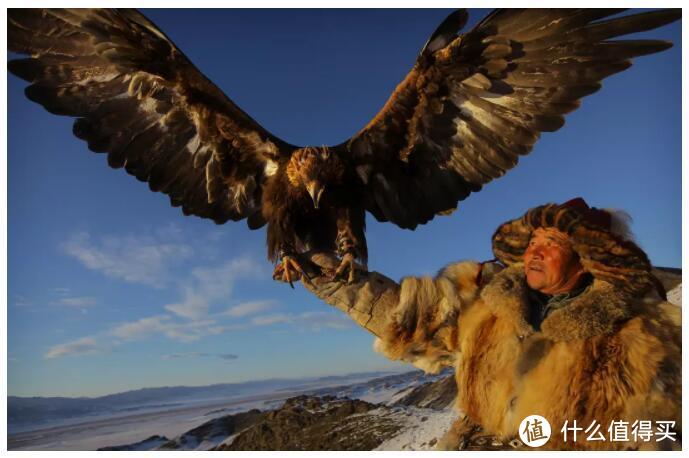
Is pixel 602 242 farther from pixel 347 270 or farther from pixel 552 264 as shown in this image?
pixel 347 270

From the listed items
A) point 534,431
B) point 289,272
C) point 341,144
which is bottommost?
point 534,431

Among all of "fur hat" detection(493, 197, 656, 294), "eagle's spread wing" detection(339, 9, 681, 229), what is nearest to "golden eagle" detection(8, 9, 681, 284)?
"eagle's spread wing" detection(339, 9, 681, 229)

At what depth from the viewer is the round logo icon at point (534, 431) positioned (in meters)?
1.63

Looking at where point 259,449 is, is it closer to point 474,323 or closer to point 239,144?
point 474,323

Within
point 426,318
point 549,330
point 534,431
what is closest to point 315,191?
point 426,318

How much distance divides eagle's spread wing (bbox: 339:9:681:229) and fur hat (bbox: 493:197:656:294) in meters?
0.36

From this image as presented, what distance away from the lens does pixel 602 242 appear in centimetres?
169

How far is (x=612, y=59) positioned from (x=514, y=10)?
0.33 meters

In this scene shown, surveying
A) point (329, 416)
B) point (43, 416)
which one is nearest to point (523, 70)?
point (329, 416)

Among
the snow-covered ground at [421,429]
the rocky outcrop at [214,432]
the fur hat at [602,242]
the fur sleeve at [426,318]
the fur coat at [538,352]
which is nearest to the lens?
the fur coat at [538,352]

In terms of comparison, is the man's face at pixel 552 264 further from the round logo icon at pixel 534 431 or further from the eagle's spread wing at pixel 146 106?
the eagle's spread wing at pixel 146 106

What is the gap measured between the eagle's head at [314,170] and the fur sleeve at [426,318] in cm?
43

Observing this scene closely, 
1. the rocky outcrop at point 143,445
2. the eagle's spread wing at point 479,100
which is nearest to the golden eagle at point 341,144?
the eagle's spread wing at point 479,100

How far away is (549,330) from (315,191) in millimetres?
802
